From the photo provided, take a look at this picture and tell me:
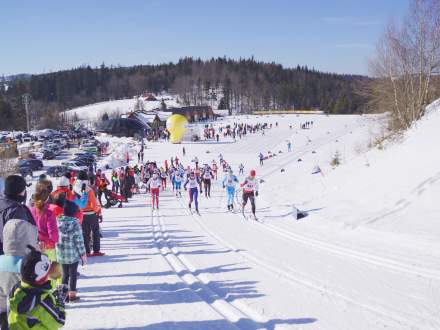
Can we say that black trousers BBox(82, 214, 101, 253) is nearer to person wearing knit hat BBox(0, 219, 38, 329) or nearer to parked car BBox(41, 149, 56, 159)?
person wearing knit hat BBox(0, 219, 38, 329)

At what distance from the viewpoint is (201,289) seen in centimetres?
673

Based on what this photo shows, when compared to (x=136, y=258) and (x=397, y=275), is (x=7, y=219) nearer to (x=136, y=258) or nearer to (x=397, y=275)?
(x=136, y=258)

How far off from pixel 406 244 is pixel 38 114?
10320 centimetres

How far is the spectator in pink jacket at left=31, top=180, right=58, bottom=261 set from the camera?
569 centimetres

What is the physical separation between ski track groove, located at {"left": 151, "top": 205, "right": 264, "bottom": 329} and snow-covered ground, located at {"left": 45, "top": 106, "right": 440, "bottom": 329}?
18 mm

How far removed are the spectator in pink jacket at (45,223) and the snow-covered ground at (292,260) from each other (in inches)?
37.1

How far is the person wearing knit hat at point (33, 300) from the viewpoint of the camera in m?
3.61

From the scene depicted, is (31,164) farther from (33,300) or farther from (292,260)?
(33,300)

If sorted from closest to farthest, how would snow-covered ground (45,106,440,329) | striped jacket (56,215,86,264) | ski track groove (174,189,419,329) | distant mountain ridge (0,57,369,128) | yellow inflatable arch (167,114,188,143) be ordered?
ski track groove (174,189,419,329), snow-covered ground (45,106,440,329), striped jacket (56,215,86,264), yellow inflatable arch (167,114,188,143), distant mountain ridge (0,57,369,128)

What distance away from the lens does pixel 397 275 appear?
288 inches

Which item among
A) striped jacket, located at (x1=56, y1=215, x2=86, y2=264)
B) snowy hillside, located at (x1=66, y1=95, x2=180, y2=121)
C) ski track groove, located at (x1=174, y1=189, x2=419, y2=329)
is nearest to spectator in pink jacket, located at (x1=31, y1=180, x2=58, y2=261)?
striped jacket, located at (x1=56, y1=215, x2=86, y2=264)

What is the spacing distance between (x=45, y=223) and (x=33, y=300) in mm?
2239

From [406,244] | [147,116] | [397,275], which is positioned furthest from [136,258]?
[147,116]

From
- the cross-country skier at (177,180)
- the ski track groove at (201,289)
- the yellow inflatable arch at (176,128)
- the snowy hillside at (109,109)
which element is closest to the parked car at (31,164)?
the yellow inflatable arch at (176,128)
